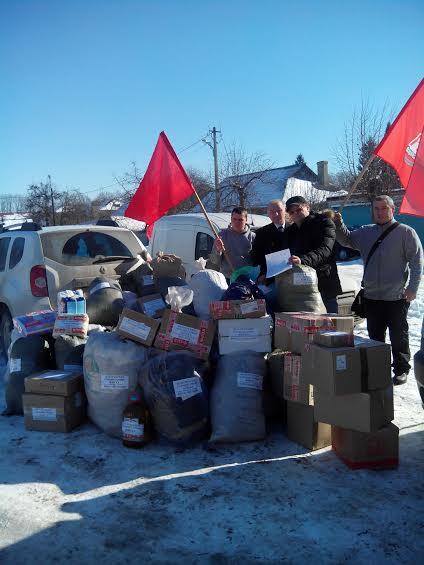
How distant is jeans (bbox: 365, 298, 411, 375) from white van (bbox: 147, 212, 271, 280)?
10.6 feet

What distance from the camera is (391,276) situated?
4816 millimetres

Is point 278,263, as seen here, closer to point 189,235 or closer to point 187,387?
point 187,387

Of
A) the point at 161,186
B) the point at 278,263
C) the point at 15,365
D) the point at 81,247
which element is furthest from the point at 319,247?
the point at 15,365

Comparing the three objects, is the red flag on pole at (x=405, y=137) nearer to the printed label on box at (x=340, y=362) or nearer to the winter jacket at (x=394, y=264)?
the winter jacket at (x=394, y=264)

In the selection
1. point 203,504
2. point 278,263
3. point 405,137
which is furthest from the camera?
point 405,137

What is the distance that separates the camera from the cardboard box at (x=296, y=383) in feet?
11.7

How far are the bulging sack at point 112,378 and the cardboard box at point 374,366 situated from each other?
1845 mm

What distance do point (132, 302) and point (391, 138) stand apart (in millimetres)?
3329

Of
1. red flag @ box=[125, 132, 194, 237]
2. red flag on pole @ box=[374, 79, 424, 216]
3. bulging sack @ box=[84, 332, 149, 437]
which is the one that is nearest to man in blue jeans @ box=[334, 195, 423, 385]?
red flag on pole @ box=[374, 79, 424, 216]

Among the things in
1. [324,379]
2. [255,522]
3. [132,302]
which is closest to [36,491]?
[255,522]

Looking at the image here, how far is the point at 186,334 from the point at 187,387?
0.49 m

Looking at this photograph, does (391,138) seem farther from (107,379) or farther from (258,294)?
(107,379)

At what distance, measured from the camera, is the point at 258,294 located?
4418mm

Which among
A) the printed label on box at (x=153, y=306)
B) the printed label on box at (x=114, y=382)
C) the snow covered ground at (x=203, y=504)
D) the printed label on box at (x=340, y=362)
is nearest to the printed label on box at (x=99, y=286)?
the printed label on box at (x=153, y=306)
